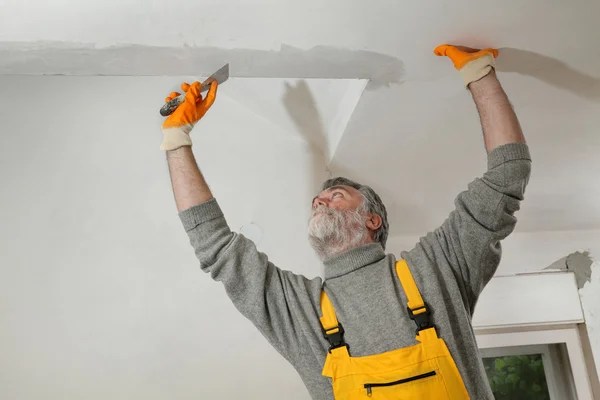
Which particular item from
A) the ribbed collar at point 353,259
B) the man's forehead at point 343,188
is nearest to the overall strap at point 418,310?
the ribbed collar at point 353,259

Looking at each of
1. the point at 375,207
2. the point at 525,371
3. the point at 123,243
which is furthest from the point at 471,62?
the point at 525,371

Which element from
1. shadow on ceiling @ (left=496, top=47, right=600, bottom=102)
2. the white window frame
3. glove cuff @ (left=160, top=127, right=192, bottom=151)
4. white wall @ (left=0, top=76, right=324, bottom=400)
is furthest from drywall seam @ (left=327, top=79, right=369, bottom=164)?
the white window frame

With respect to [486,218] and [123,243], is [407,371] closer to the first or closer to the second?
[486,218]

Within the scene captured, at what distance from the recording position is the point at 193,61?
136cm

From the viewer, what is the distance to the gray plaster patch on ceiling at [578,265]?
2604 millimetres

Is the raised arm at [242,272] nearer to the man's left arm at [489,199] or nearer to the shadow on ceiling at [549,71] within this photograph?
the man's left arm at [489,199]

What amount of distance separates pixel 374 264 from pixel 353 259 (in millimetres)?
57

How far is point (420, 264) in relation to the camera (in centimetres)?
133

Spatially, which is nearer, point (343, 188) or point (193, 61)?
point (193, 61)

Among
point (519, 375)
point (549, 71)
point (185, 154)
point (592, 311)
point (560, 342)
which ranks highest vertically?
point (549, 71)

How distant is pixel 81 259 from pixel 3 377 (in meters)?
0.43

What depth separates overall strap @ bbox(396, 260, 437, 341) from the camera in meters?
1.22

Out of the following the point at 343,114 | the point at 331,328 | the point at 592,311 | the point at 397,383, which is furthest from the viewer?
the point at 592,311

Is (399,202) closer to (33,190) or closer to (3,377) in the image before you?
(33,190)
